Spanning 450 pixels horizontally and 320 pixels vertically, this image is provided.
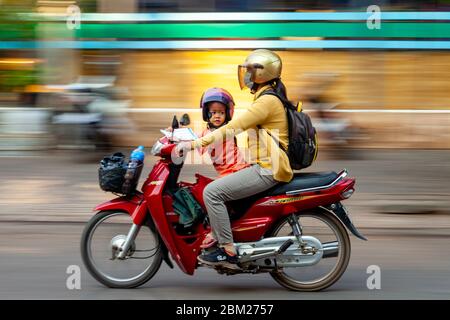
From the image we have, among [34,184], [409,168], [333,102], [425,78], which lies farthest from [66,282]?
[425,78]

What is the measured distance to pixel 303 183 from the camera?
231 inches

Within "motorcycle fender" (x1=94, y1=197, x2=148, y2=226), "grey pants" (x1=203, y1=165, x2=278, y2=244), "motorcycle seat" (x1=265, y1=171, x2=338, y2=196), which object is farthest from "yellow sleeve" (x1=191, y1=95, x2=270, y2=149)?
"motorcycle fender" (x1=94, y1=197, x2=148, y2=226)

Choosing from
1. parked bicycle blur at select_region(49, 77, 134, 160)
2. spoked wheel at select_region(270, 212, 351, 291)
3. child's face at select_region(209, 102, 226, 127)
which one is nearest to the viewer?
child's face at select_region(209, 102, 226, 127)

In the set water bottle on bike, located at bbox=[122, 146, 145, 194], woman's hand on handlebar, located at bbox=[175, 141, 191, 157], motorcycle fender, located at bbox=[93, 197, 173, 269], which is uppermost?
woman's hand on handlebar, located at bbox=[175, 141, 191, 157]

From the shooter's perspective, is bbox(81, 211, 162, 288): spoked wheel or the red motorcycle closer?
the red motorcycle

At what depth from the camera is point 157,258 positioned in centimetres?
610

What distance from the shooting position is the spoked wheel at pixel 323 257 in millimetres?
6004

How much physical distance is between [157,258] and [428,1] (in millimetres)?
7192

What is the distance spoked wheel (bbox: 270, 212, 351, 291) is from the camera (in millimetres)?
6004

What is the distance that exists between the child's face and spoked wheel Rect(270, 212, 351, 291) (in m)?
0.84

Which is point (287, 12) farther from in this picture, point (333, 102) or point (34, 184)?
point (34, 184)

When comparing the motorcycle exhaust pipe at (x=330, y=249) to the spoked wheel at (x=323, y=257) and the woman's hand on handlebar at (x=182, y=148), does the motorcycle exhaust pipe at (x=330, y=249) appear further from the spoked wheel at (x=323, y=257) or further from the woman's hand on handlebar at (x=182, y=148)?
the woman's hand on handlebar at (x=182, y=148)

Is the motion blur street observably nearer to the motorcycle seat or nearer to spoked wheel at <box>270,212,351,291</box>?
spoked wheel at <box>270,212,351,291</box>

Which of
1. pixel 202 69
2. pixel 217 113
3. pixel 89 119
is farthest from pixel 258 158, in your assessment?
pixel 202 69
